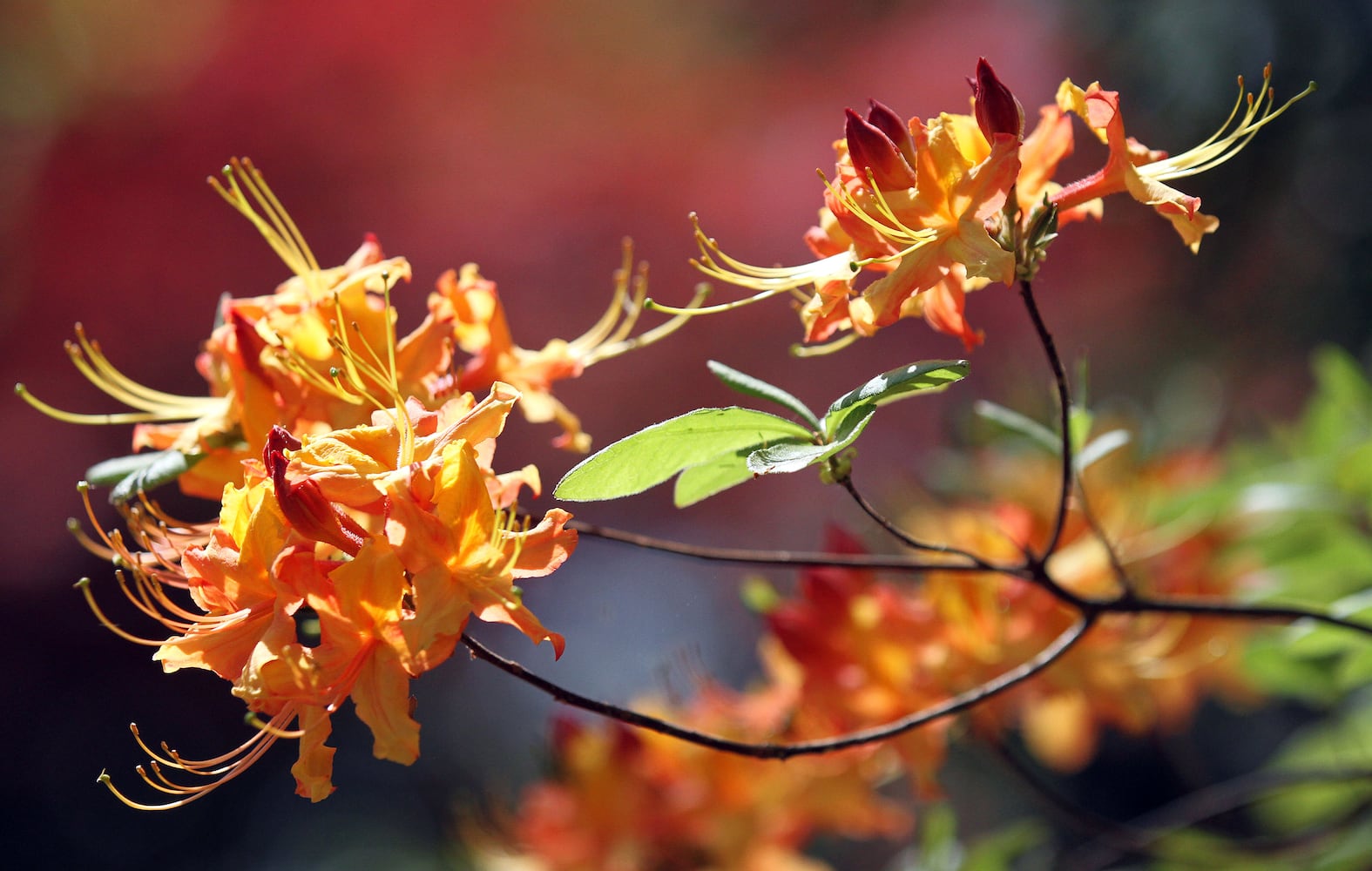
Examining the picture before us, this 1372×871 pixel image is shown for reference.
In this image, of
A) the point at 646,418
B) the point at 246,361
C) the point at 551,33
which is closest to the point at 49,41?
the point at 551,33

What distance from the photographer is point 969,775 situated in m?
1.93

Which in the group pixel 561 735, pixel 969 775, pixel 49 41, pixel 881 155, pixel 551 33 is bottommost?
pixel 561 735

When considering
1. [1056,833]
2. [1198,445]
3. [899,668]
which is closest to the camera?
[899,668]

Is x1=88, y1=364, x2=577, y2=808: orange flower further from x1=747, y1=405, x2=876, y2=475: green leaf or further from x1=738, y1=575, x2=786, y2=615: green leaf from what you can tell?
x1=738, y1=575, x2=786, y2=615: green leaf

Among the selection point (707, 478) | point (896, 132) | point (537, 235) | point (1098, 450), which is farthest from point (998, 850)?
point (537, 235)

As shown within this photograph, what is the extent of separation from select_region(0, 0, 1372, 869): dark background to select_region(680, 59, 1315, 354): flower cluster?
134 centimetres

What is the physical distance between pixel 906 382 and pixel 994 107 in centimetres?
11

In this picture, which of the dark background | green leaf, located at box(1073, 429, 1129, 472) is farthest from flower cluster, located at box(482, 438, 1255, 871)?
the dark background

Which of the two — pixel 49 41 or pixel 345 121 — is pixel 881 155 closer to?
pixel 345 121

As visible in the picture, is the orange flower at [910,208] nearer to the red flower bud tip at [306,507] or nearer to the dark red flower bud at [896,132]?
the dark red flower bud at [896,132]

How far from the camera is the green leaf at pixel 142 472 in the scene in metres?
0.52

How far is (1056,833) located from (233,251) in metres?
1.81

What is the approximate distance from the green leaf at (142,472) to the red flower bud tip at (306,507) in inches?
4.4

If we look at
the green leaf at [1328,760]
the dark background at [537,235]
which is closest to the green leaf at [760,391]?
the green leaf at [1328,760]
